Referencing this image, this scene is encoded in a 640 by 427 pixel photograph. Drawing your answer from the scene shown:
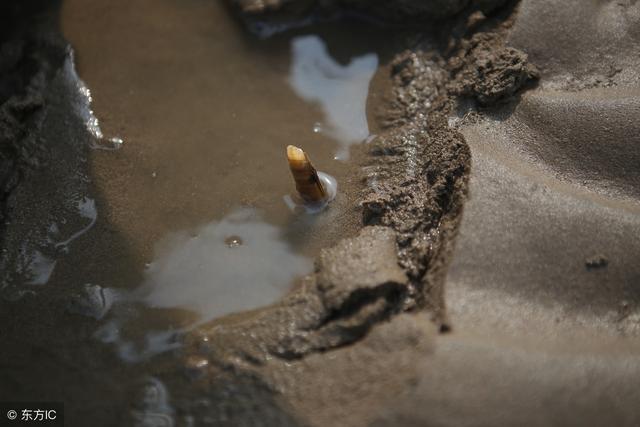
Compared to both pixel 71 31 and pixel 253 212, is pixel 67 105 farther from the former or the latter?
pixel 253 212

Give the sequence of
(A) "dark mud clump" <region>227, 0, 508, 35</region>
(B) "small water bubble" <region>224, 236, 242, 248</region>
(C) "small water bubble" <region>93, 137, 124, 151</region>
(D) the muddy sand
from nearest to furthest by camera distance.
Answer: (D) the muddy sand, (B) "small water bubble" <region>224, 236, 242, 248</region>, (C) "small water bubble" <region>93, 137, 124, 151</region>, (A) "dark mud clump" <region>227, 0, 508, 35</region>

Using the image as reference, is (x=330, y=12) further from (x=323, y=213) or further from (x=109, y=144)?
(x=109, y=144)

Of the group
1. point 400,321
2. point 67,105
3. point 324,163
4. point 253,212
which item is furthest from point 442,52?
point 67,105

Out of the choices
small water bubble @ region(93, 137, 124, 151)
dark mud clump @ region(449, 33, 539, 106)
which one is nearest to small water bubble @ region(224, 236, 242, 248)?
small water bubble @ region(93, 137, 124, 151)

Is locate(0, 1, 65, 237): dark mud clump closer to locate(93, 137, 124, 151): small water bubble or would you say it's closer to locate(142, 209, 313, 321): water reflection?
locate(93, 137, 124, 151): small water bubble

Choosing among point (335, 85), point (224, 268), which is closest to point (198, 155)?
point (224, 268)

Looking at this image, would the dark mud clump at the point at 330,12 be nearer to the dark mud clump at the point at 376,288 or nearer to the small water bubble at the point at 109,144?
the dark mud clump at the point at 376,288

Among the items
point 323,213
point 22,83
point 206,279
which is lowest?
point 206,279

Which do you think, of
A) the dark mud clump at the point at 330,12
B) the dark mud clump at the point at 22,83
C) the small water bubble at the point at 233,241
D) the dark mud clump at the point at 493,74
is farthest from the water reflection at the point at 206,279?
the dark mud clump at the point at 330,12
